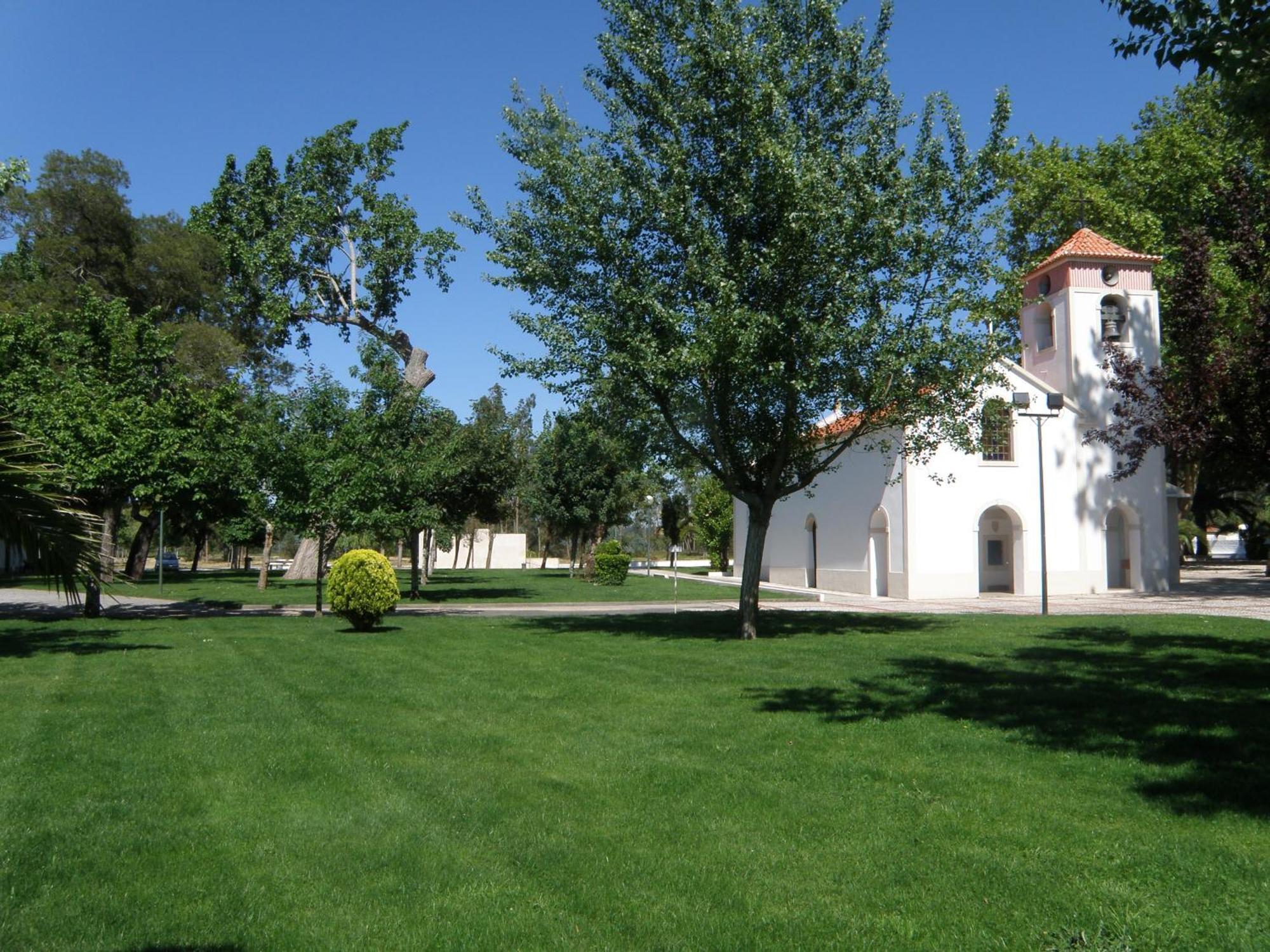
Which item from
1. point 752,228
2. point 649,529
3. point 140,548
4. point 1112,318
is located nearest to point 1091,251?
point 1112,318

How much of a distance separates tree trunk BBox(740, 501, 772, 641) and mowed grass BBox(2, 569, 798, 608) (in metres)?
Result: 11.3

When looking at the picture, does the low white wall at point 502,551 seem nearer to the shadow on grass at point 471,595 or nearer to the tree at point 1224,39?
the shadow on grass at point 471,595

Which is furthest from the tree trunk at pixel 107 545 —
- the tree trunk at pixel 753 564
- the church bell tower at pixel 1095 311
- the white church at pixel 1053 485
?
the church bell tower at pixel 1095 311

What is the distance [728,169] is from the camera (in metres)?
16.3

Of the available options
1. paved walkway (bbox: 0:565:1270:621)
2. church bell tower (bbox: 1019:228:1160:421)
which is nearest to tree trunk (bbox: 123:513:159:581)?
paved walkway (bbox: 0:565:1270:621)

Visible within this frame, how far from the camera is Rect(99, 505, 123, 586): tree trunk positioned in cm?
1373

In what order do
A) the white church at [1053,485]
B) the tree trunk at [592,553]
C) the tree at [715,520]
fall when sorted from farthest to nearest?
the tree at [715,520], the tree trunk at [592,553], the white church at [1053,485]

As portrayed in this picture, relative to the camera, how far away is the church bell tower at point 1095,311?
30828 mm

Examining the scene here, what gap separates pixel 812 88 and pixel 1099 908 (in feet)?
48.6

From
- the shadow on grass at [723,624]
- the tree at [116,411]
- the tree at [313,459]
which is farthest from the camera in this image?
the tree at [313,459]

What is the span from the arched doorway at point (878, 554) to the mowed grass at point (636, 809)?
18.7m

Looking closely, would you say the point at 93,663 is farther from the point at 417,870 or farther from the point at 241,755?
the point at 417,870

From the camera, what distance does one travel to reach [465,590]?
3481 cm

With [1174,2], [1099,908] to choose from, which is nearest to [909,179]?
[1174,2]
